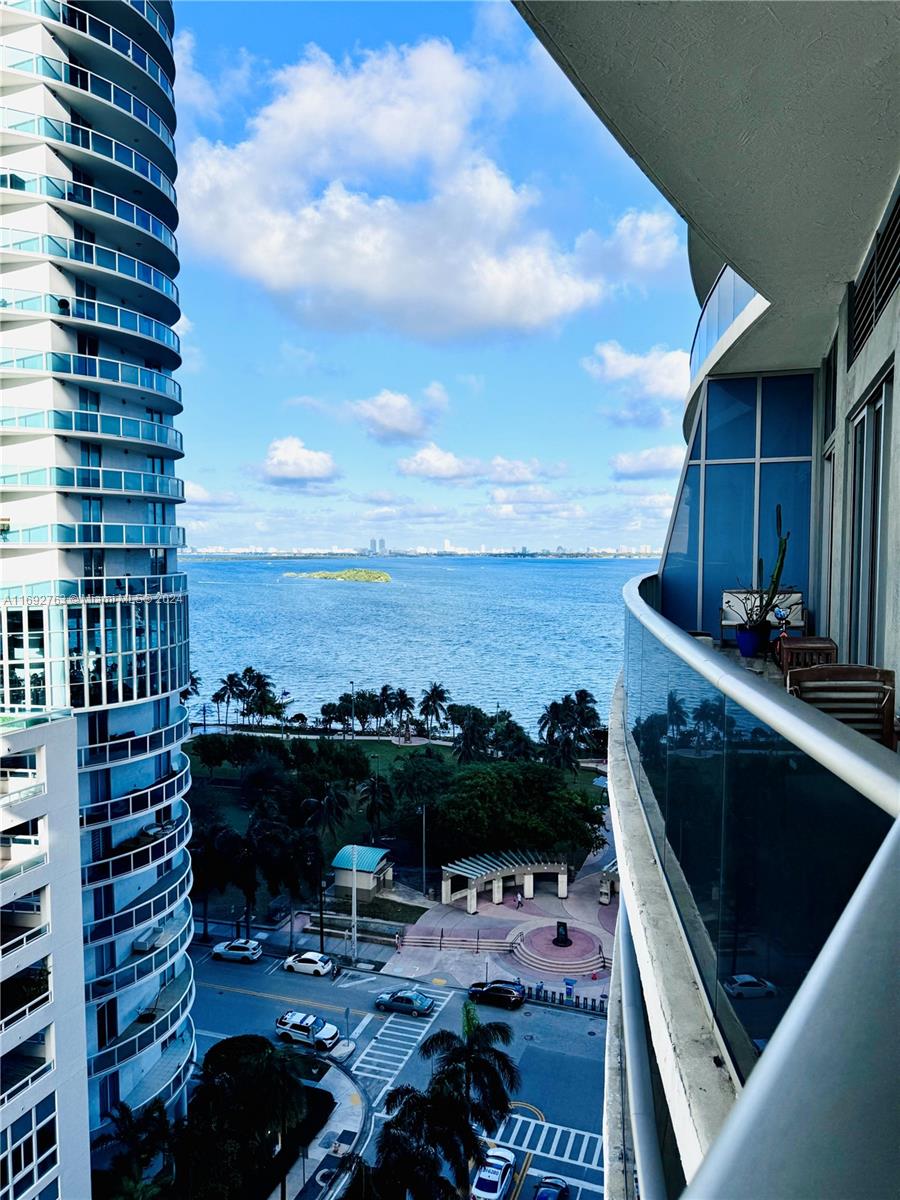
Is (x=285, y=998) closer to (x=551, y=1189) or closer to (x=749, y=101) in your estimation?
(x=551, y=1189)

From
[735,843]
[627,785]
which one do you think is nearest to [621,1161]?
[627,785]

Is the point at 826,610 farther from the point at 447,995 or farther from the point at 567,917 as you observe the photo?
the point at 567,917

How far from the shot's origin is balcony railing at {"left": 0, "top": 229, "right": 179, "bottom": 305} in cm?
1991

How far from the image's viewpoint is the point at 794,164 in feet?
19.1

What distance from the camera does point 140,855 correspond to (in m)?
21.9

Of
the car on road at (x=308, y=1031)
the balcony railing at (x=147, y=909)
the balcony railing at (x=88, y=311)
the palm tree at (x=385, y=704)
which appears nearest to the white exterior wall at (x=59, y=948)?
the balcony railing at (x=147, y=909)

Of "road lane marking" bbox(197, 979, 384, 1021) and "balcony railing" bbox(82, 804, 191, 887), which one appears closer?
"balcony railing" bbox(82, 804, 191, 887)

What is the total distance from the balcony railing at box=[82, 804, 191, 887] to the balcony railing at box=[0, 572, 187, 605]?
6.92 metres

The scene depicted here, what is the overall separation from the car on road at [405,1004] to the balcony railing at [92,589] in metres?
18.1

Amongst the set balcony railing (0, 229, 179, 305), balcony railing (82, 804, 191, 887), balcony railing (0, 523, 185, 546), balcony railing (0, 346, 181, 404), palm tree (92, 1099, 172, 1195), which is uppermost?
balcony railing (0, 229, 179, 305)

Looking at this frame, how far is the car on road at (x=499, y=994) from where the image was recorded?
30.6m

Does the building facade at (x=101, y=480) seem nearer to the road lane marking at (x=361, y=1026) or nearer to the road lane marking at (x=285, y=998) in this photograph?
the road lane marking at (x=361, y=1026)

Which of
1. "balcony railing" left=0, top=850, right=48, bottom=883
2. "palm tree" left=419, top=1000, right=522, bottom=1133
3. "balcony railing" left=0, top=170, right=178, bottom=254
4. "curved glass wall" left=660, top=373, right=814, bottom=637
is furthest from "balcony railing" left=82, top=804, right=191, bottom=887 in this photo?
"balcony railing" left=0, top=170, right=178, bottom=254

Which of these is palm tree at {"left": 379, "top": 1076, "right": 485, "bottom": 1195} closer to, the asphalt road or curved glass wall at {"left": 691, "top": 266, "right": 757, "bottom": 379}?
the asphalt road
